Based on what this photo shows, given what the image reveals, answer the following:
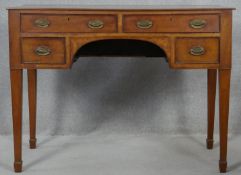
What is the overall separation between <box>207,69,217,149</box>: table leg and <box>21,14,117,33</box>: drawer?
0.81 m

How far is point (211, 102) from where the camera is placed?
127 inches

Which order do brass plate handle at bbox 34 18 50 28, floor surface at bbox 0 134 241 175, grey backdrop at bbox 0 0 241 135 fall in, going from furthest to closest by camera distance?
grey backdrop at bbox 0 0 241 135, floor surface at bbox 0 134 241 175, brass plate handle at bbox 34 18 50 28

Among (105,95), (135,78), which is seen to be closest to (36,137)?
(105,95)

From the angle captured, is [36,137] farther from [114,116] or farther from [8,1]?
[8,1]

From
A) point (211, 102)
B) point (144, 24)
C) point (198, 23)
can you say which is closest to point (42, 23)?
point (144, 24)

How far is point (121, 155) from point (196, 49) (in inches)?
31.0

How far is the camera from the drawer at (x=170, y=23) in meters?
2.64

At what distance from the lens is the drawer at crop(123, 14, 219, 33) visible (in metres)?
2.64

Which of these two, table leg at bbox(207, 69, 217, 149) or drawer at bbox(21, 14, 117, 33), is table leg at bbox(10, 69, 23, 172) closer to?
drawer at bbox(21, 14, 117, 33)

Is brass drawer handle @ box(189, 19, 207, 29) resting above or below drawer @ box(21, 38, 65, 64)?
above

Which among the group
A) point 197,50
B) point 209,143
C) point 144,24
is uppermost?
point 144,24

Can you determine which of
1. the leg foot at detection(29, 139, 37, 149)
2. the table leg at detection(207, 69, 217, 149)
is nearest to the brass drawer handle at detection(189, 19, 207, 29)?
the table leg at detection(207, 69, 217, 149)

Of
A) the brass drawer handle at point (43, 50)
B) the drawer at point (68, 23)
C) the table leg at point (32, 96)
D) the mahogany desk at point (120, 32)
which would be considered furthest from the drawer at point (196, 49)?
the table leg at point (32, 96)

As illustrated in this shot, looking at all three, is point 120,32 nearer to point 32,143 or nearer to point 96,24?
point 96,24
